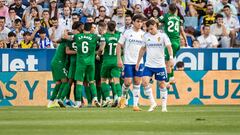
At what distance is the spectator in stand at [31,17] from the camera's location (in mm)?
30583

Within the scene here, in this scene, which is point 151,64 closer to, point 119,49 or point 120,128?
point 119,49

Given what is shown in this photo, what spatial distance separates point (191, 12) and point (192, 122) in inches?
575

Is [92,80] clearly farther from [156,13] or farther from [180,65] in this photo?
[156,13]

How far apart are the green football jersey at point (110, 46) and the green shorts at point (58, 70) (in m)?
1.22

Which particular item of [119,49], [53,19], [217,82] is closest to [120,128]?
[119,49]

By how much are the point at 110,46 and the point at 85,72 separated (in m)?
0.95

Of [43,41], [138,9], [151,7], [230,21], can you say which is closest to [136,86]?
[43,41]

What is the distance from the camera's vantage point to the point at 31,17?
30.7 metres

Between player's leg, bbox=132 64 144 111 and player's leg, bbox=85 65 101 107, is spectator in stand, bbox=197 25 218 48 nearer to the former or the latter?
player's leg, bbox=85 65 101 107

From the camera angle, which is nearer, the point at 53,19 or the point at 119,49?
the point at 119,49

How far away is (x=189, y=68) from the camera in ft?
93.9

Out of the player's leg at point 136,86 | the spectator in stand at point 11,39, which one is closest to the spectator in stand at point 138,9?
the spectator in stand at point 11,39

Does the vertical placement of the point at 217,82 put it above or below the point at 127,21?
below

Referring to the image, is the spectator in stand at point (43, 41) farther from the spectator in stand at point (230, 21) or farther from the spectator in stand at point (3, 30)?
the spectator in stand at point (230, 21)
